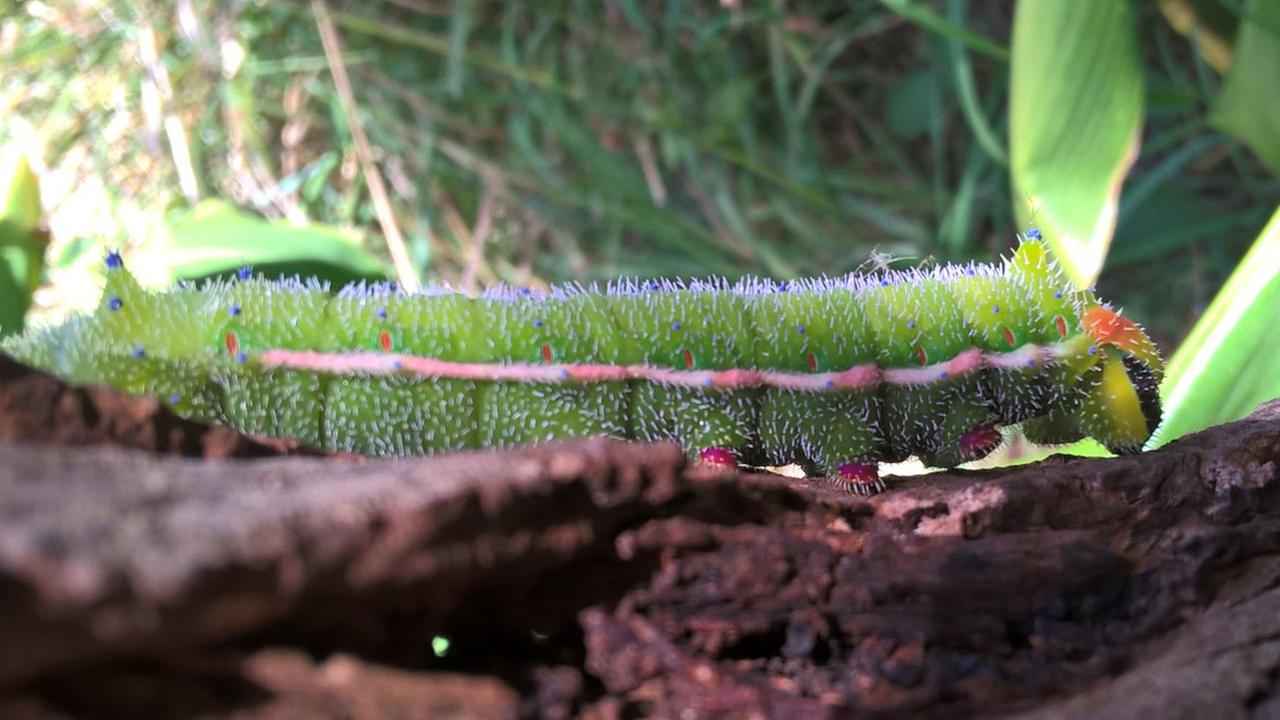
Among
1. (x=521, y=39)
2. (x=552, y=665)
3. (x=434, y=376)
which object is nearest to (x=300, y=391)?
(x=434, y=376)

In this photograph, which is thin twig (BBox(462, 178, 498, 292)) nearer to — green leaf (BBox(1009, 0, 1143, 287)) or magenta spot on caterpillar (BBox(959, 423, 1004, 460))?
green leaf (BBox(1009, 0, 1143, 287))

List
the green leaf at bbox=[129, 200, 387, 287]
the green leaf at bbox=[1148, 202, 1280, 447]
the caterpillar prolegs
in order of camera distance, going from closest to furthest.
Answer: the caterpillar prolegs
the green leaf at bbox=[1148, 202, 1280, 447]
the green leaf at bbox=[129, 200, 387, 287]

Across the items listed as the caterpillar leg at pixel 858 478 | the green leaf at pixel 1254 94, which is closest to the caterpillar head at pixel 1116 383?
the caterpillar leg at pixel 858 478

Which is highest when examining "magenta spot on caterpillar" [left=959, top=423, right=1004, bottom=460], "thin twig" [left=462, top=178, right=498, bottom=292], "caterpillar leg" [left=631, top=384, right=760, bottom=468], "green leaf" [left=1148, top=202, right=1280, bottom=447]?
"thin twig" [left=462, top=178, right=498, bottom=292]

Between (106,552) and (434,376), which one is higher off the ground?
(434,376)

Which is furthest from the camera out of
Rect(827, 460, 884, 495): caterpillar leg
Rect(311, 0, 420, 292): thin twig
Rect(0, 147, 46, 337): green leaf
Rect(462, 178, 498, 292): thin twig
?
Rect(462, 178, 498, 292): thin twig

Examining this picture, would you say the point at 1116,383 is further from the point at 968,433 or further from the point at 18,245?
the point at 18,245

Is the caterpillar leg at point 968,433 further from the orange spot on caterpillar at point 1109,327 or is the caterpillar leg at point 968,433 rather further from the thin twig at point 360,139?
the thin twig at point 360,139

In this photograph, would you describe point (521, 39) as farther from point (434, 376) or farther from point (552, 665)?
point (552, 665)

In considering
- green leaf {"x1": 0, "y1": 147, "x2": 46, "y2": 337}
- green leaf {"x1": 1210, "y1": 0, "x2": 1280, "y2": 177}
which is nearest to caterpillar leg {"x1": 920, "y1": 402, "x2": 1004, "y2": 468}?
green leaf {"x1": 1210, "y1": 0, "x2": 1280, "y2": 177}
